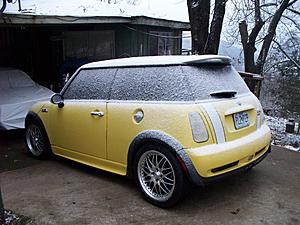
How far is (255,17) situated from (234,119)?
384 inches

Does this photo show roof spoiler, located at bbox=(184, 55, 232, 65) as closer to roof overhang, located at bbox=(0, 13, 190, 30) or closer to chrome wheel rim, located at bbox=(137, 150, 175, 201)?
chrome wheel rim, located at bbox=(137, 150, 175, 201)

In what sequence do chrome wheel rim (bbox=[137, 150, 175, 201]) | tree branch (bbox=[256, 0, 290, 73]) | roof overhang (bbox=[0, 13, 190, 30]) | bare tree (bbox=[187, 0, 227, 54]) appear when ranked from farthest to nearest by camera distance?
tree branch (bbox=[256, 0, 290, 73])
bare tree (bbox=[187, 0, 227, 54])
roof overhang (bbox=[0, 13, 190, 30])
chrome wheel rim (bbox=[137, 150, 175, 201])

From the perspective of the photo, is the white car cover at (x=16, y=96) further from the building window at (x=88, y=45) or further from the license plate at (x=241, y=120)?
the license plate at (x=241, y=120)

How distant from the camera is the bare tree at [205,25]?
8375mm

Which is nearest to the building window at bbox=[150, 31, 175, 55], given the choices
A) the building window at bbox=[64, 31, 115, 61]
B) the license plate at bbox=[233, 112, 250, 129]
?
the building window at bbox=[64, 31, 115, 61]

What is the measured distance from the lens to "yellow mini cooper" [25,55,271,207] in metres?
3.32

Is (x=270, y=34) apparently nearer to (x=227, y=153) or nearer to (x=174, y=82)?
(x=174, y=82)

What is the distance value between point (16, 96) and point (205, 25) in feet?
16.2

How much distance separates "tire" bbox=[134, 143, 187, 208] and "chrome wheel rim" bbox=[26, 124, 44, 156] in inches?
88.9

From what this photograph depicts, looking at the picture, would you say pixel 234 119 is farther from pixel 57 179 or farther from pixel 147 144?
pixel 57 179

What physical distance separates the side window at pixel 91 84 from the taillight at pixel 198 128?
4.45 ft

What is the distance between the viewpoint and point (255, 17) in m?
12.2

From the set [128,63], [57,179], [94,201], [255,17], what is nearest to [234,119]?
[128,63]

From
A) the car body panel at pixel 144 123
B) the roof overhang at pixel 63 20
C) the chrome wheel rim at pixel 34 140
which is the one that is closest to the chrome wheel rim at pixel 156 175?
the car body panel at pixel 144 123
